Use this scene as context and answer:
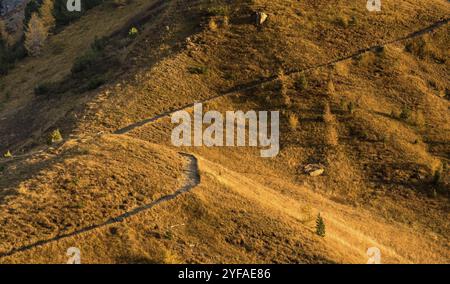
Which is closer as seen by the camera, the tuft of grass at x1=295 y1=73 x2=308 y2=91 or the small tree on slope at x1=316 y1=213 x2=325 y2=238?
the small tree on slope at x1=316 y1=213 x2=325 y2=238

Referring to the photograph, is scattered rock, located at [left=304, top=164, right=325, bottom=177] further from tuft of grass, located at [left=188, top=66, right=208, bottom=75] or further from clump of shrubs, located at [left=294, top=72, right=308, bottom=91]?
tuft of grass, located at [left=188, top=66, right=208, bottom=75]

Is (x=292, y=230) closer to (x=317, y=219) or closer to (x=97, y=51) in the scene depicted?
Answer: (x=317, y=219)

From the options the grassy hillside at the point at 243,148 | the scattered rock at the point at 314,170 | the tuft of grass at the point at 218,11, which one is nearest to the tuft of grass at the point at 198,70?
the grassy hillside at the point at 243,148

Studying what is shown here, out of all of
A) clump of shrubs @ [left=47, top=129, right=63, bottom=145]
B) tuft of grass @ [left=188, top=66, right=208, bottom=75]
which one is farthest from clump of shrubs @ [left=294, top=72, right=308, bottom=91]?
clump of shrubs @ [left=47, top=129, right=63, bottom=145]

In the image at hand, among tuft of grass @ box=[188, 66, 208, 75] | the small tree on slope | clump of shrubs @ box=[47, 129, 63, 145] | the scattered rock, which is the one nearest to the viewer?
the small tree on slope

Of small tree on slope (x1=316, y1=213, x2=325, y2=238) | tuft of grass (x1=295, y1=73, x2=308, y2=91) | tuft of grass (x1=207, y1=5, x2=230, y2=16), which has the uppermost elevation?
tuft of grass (x1=207, y1=5, x2=230, y2=16)

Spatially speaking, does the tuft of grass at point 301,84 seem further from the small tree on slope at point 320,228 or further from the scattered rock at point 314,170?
the small tree on slope at point 320,228

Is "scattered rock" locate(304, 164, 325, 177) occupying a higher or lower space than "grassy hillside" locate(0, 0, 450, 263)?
lower
